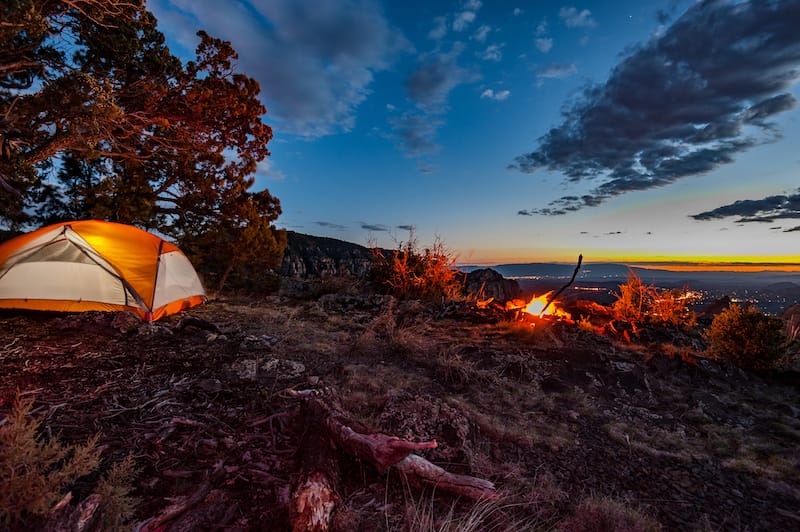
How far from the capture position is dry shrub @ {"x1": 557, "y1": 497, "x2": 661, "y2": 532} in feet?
6.45

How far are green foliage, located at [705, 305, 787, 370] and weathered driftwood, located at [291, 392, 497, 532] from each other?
7497mm

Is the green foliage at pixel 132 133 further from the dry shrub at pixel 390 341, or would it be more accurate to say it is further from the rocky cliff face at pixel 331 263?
the dry shrub at pixel 390 341

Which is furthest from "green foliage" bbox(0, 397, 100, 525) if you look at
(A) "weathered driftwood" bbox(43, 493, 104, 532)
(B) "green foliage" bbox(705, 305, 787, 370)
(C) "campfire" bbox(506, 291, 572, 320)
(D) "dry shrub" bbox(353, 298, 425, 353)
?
(B) "green foliage" bbox(705, 305, 787, 370)

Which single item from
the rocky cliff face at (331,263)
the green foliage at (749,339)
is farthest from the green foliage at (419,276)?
the green foliage at (749,339)

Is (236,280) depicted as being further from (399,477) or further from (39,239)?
(399,477)

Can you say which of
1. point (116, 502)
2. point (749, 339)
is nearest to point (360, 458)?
point (116, 502)

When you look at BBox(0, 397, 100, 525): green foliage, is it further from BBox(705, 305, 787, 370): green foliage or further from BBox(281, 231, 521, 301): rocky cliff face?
BBox(281, 231, 521, 301): rocky cliff face

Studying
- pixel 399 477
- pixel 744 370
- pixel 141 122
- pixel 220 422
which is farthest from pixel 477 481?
pixel 141 122

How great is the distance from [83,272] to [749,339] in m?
12.8

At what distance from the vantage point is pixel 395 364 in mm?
5184

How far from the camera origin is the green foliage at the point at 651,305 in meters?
9.82

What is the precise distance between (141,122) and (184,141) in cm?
107

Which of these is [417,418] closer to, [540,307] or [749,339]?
[540,307]

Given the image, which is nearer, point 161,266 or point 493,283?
point 161,266
